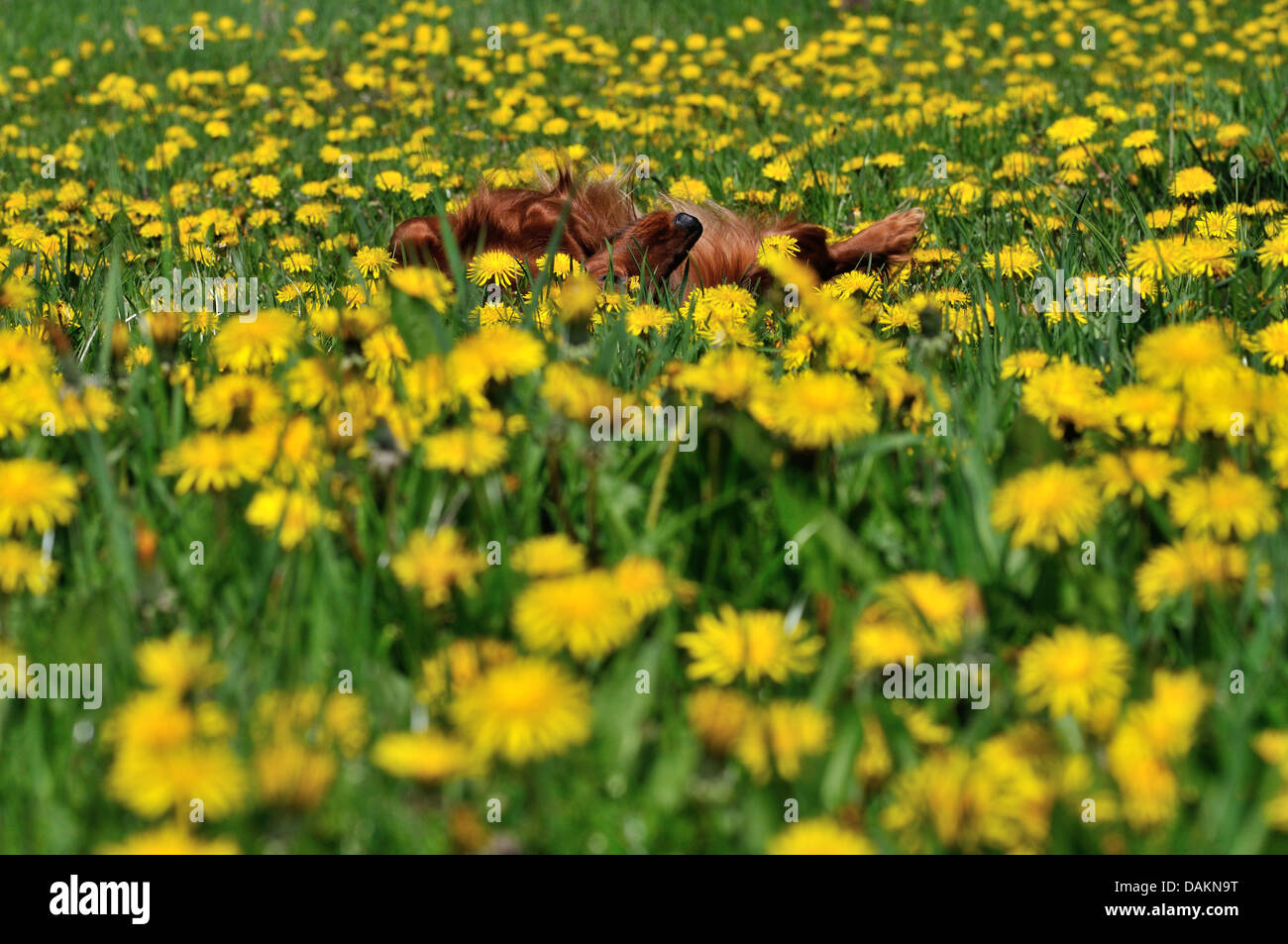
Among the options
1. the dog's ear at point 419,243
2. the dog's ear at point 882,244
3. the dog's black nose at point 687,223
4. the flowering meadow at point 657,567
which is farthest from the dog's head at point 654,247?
the dog's ear at point 882,244

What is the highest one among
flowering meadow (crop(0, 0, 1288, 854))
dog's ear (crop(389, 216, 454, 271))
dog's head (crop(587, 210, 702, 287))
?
dog's ear (crop(389, 216, 454, 271))

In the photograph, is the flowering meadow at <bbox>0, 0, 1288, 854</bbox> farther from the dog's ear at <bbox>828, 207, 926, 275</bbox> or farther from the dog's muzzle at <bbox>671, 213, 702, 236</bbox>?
the dog's ear at <bbox>828, 207, 926, 275</bbox>

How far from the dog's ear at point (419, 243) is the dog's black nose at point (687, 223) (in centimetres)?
62

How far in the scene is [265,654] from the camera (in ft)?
4.70

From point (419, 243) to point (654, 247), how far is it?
24.2 inches

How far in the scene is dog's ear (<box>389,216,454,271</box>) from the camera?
119 inches

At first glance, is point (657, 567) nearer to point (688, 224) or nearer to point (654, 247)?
point (688, 224)

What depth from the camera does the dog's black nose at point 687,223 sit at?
114 inches

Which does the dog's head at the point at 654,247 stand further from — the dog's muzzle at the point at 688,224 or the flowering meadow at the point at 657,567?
the flowering meadow at the point at 657,567

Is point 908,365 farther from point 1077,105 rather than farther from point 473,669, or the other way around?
point 1077,105

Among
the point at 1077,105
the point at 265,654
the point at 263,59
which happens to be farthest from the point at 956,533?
the point at 263,59

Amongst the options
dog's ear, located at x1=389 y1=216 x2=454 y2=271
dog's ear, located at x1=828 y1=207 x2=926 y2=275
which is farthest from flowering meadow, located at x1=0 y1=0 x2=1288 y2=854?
dog's ear, located at x1=828 y1=207 x2=926 y2=275

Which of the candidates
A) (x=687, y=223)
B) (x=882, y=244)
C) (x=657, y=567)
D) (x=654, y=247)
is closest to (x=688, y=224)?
(x=687, y=223)

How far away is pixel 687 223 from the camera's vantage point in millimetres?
2900
